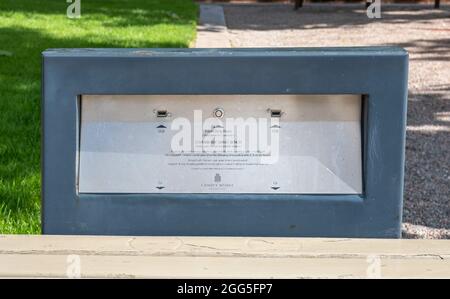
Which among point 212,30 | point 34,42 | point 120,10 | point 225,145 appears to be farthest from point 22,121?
point 120,10

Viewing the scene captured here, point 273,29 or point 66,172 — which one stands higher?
point 273,29

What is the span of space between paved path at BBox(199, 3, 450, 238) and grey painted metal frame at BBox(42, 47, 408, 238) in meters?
2.21

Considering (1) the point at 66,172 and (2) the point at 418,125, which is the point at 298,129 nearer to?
(1) the point at 66,172

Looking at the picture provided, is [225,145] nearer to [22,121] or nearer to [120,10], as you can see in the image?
[22,121]

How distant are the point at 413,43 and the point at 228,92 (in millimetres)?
11812

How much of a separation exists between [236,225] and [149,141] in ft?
1.13

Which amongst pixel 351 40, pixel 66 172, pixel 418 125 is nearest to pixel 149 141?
pixel 66 172

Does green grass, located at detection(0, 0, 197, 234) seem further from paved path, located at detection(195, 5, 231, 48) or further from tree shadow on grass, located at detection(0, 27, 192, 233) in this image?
paved path, located at detection(195, 5, 231, 48)

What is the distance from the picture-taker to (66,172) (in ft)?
9.18

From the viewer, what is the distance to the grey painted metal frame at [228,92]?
272cm

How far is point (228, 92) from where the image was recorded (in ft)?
9.13

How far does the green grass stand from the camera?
501 cm

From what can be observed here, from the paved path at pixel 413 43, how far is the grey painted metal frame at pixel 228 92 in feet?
7.24

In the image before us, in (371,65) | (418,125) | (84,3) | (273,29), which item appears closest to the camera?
(371,65)
